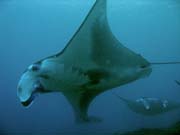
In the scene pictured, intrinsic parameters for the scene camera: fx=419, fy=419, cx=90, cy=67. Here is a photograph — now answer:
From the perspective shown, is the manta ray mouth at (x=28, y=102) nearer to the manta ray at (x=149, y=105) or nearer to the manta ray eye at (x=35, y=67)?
the manta ray eye at (x=35, y=67)

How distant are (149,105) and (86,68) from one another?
30.7 inches

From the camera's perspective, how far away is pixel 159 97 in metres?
4.45

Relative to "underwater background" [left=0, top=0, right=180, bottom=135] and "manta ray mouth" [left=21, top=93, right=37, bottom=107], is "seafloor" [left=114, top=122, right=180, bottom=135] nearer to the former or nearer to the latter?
"underwater background" [left=0, top=0, right=180, bottom=135]

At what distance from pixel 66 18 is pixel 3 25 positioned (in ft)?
2.17

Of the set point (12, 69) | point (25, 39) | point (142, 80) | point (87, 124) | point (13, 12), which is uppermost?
point (13, 12)

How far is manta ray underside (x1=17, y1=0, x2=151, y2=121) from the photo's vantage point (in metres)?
4.24

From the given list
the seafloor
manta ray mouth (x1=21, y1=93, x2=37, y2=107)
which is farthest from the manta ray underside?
the seafloor

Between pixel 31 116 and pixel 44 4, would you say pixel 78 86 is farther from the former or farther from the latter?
pixel 44 4

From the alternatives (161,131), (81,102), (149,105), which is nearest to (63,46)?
(81,102)

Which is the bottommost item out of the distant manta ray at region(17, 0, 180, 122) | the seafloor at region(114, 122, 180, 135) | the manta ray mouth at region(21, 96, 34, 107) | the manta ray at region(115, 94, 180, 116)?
the seafloor at region(114, 122, 180, 135)

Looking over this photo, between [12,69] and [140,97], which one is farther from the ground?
[12,69]

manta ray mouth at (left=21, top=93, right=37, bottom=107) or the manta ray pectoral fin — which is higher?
manta ray mouth at (left=21, top=93, right=37, bottom=107)

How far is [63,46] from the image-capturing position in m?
4.29

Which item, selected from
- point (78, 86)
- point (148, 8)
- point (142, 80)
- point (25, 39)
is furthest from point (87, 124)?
point (148, 8)
